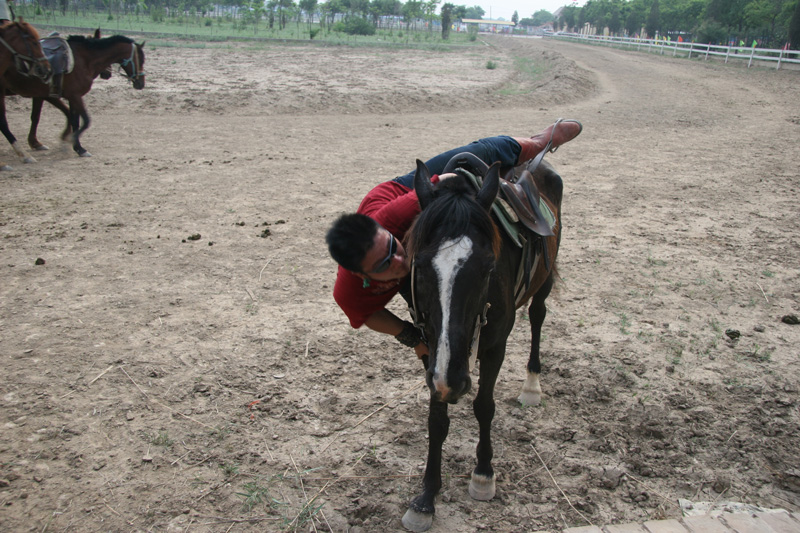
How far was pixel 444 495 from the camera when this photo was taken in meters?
2.75

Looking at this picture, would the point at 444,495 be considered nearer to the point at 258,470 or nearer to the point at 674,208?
the point at 258,470

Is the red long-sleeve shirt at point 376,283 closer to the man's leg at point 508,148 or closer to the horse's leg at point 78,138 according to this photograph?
the man's leg at point 508,148

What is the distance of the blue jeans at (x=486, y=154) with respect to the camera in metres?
2.87

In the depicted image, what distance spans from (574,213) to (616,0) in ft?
277

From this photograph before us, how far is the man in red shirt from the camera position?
193 cm

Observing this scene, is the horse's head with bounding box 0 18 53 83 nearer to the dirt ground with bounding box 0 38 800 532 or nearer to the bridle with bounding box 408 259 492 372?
the dirt ground with bounding box 0 38 800 532

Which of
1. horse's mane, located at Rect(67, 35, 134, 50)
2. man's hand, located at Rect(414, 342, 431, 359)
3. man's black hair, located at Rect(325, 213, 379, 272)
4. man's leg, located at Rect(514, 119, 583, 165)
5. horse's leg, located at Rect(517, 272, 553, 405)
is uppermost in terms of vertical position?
horse's mane, located at Rect(67, 35, 134, 50)

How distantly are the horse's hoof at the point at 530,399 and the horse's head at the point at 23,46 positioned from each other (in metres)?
9.31

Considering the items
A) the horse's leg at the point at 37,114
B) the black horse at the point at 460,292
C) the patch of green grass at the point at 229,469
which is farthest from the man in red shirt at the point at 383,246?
the horse's leg at the point at 37,114

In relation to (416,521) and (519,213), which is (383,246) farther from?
(416,521)

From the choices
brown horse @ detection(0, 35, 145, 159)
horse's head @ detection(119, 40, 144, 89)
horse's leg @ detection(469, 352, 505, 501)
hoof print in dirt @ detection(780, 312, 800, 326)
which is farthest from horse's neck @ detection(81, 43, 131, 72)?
hoof print in dirt @ detection(780, 312, 800, 326)

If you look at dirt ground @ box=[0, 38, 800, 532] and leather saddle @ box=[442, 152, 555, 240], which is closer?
leather saddle @ box=[442, 152, 555, 240]

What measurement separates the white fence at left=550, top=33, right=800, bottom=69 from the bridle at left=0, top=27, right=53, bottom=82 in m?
27.5

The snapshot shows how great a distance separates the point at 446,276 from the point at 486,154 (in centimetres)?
129
